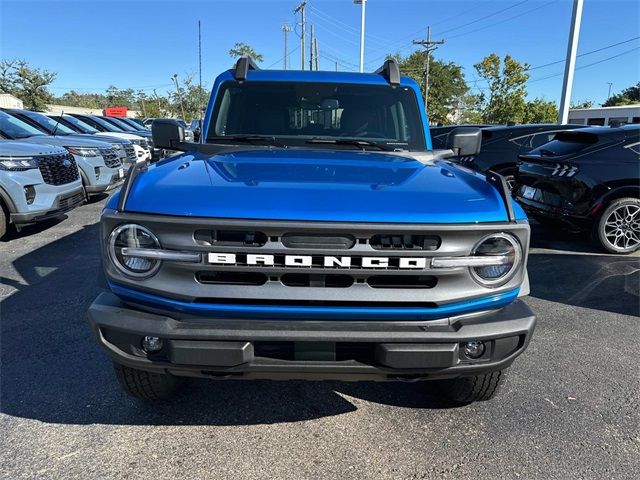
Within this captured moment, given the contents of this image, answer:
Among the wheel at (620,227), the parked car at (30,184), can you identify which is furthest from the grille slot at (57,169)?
the wheel at (620,227)

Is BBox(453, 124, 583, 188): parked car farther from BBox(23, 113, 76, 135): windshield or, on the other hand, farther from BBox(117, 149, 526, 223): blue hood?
BBox(23, 113, 76, 135): windshield

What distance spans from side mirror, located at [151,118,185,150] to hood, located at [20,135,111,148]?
5539 mm

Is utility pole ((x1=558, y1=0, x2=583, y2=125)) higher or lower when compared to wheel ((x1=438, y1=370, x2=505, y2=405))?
higher

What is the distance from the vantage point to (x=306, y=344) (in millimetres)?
2055

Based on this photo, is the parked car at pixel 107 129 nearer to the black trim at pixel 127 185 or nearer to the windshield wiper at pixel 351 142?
the windshield wiper at pixel 351 142

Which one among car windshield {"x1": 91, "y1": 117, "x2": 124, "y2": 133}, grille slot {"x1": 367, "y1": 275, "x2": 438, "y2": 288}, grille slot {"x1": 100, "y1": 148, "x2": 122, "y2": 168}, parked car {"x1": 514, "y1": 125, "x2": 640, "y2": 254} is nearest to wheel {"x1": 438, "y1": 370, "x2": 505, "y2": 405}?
grille slot {"x1": 367, "y1": 275, "x2": 438, "y2": 288}

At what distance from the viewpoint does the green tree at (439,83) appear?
56.4 m

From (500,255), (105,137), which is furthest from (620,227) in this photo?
(105,137)

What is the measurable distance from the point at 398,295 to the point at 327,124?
6.08ft

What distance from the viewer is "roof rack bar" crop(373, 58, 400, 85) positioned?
378cm

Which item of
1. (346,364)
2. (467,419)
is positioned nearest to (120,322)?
(346,364)

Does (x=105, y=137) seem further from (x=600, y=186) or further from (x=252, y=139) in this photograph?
(x=600, y=186)

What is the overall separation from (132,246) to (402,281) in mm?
1188

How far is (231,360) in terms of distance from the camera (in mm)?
2020
